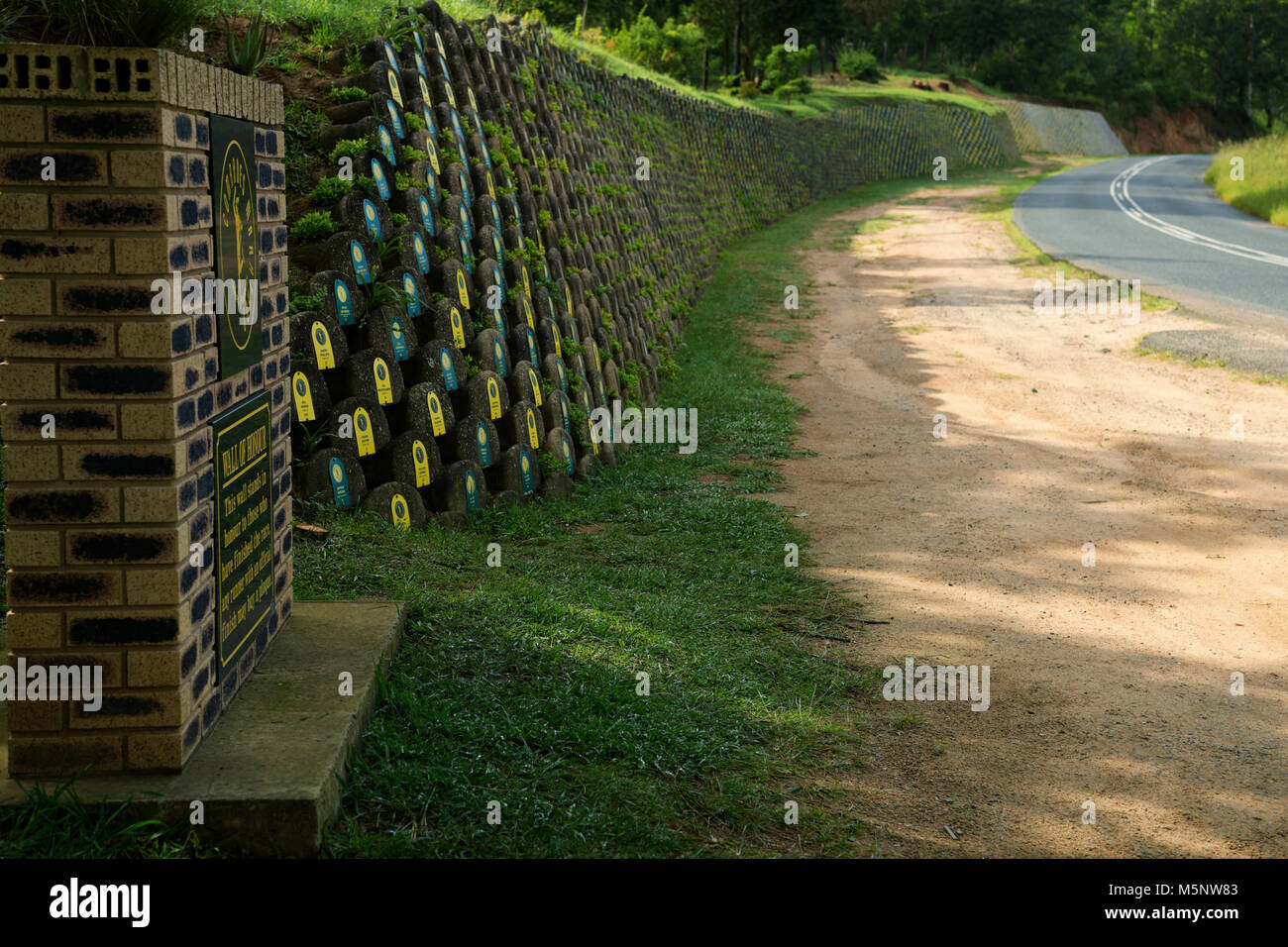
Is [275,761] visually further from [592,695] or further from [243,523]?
[592,695]

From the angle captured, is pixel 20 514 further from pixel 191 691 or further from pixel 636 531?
pixel 636 531

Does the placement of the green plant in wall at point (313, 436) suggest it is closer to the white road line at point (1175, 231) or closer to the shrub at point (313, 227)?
the shrub at point (313, 227)

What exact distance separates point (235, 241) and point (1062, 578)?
16.1 ft

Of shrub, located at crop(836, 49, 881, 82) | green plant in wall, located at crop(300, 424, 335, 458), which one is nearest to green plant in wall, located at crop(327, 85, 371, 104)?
green plant in wall, located at crop(300, 424, 335, 458)

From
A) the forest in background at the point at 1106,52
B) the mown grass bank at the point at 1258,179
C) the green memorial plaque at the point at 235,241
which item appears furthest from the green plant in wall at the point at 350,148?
the forest in background at the point at 1106,52

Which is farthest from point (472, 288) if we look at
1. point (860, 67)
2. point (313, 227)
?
point (860, 67)

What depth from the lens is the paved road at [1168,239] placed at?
15.6m

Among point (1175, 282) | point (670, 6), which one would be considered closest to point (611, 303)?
point (1175, 282)

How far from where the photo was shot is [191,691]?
3307 millimetres

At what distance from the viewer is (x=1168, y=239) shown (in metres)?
20.8

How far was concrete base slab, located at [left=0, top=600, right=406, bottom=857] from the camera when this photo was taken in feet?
10.2

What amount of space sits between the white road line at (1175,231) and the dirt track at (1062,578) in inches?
218

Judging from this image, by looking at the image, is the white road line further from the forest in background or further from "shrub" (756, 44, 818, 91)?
the forest in background

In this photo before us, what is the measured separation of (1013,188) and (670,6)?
61.1 feet
